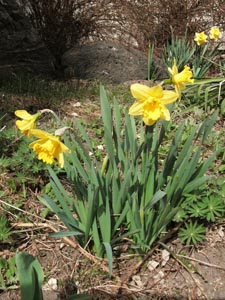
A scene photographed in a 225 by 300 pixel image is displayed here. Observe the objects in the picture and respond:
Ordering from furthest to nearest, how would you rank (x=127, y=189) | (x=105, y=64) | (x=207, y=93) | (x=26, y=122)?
(x=105, y=64) → (x=207, y=93) → (x=127, y=189) → (x=26, y=122)

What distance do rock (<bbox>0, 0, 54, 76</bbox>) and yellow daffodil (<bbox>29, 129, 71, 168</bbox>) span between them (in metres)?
2.81

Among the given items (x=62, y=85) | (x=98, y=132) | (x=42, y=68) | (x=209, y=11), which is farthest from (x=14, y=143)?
(x=209, y=11)

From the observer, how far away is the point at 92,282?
1487 mm

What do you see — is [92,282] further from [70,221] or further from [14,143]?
[14,143]

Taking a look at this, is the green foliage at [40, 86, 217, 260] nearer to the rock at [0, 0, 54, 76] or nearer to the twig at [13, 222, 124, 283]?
the twig at [13, 222, 124, 283]

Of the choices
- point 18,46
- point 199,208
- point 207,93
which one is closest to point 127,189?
point 199,208

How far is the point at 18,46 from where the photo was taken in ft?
13.5

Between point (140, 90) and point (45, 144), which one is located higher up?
point (140, 90)

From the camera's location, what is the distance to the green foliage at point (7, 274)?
1.46 meters

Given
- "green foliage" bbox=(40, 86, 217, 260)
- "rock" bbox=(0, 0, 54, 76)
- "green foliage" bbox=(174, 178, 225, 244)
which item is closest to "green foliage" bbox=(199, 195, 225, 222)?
"green foliage" bbox=(174, 178, 225, 244)

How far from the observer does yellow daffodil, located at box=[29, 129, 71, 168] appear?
1234 mm

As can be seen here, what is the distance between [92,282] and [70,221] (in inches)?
10.5

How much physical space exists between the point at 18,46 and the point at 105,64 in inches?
41.9

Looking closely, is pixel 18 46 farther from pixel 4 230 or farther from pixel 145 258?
pixel 145 258
